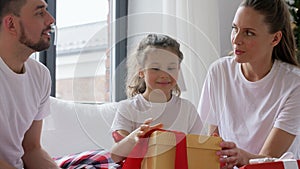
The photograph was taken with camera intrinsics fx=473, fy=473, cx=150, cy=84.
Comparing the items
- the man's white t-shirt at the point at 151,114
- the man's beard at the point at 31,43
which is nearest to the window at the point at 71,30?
the man's beard at the point at 31,43

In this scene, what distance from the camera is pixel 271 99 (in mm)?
1596

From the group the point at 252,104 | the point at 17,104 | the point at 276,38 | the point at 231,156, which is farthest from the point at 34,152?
the point at 276,38

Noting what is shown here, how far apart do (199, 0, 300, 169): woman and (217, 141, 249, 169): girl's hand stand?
0.19m

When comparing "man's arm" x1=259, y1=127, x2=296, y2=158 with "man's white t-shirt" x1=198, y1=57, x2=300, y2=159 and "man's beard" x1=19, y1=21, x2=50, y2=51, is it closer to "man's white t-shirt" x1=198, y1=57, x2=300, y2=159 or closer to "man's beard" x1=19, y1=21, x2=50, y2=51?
"man's white t-shirt" x1=198, y1=57, x2=300, y2=159

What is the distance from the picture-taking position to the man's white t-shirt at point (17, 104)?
53.2 inches

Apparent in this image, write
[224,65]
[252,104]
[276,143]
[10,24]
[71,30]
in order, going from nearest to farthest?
[10,24]
[276,143]
[252,104]
[224,65]
[71,30]

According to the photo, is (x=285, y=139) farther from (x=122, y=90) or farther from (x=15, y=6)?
(x=15, y=6)

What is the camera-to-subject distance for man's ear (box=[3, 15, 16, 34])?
4.42 ft

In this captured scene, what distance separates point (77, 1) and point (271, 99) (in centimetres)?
130

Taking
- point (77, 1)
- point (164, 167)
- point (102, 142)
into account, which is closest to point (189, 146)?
point (164, 167)

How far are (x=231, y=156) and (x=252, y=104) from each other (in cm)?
43

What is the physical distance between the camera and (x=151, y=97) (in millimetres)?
1154

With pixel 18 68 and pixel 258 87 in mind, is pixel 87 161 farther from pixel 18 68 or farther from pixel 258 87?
pixel 258 87

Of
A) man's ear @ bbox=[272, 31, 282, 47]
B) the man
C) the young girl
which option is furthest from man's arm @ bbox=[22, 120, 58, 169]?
man's ear @ bbox=[272, 31, 282, 47]
